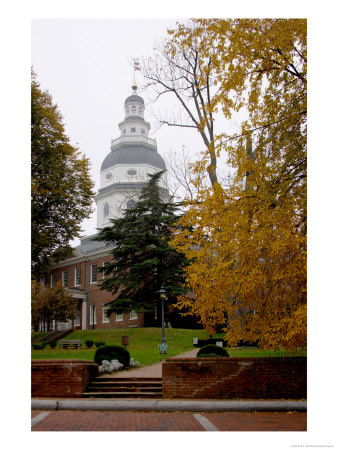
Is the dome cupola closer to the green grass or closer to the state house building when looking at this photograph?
the state house building

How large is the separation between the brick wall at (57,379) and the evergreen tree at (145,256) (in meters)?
18.8

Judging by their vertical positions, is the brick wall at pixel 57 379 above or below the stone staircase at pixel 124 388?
above

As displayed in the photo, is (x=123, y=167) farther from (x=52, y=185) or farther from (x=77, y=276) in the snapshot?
(x=52, y=185)

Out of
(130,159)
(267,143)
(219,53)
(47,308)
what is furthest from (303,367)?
(130,159)

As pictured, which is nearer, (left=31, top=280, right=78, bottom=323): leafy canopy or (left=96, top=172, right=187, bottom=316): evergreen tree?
(left=31, top=280, right=78, bottom=323): leafy canopy

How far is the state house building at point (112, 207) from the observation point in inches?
1569

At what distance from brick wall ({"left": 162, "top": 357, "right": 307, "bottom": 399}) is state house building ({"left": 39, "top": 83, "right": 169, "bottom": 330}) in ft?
70.1

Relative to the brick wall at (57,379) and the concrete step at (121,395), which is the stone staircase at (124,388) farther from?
the brick wall at (57,379)

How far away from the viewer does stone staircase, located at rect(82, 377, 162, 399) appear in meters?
11.9

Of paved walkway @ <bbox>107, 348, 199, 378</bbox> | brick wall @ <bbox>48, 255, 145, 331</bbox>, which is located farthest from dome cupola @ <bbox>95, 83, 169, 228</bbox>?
paved walkway @ <bbox>107, 348, 199, 378</bbox>

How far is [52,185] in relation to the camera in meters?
20.7

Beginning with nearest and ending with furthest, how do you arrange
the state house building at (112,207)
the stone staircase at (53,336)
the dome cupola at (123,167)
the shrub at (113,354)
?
the shrub at (113,354)
the stone staircase at (53,336)
the state house building at (112,207)
the dome cupola at (123,167)

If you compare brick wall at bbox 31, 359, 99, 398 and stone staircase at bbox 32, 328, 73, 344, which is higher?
brick wall at bbox 31, 359, 99, 398

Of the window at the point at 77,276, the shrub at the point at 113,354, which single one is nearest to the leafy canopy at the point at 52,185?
the shrub at the point at 113,354
